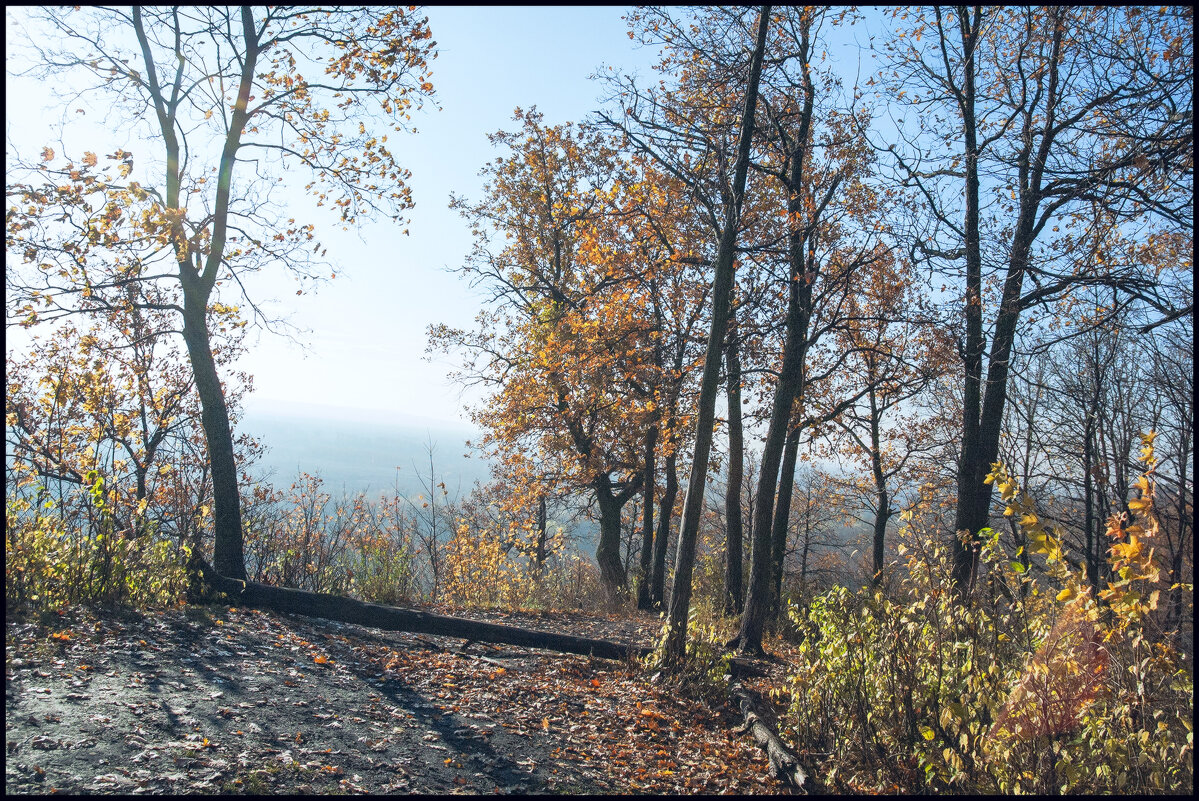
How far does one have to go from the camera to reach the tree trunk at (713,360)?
7664 mm

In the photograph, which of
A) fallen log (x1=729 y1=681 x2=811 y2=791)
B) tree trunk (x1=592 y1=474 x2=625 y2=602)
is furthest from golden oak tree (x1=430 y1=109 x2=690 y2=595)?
fallen log (x1=729 y1=681 x2=811 y2=791)

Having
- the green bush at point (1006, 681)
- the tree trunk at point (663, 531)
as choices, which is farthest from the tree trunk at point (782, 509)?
the green bush at point (1006, 681)

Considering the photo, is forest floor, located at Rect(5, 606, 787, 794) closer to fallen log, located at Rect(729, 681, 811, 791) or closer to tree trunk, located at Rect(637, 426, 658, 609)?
fallen log, located at Rect(729, 681, 811, 791)

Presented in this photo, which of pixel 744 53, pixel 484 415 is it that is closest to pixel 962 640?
pixel 744 53

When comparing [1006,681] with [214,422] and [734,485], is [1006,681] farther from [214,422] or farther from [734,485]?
[214,422]

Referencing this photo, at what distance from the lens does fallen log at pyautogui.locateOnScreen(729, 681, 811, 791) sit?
4.82 metres

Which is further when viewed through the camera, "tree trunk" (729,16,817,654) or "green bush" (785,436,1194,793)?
"tree trunk" (729,16,817,654)

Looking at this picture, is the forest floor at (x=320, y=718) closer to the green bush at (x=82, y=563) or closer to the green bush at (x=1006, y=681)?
the green bush at (x=82, y=563)

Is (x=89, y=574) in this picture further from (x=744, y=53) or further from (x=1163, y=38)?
(x=1163, y=38)

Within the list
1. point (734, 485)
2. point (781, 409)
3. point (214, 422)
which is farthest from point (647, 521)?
point (214, 422)

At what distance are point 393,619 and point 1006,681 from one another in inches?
265

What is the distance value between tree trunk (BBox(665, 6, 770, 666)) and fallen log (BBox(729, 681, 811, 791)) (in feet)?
3.80

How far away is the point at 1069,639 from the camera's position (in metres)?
3.63

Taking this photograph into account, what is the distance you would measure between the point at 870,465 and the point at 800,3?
16155 mm
